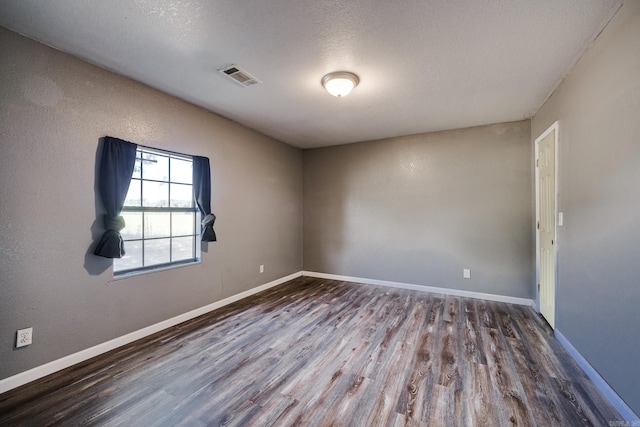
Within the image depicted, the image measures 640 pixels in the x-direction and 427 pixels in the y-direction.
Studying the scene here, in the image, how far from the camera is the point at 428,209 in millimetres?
4207

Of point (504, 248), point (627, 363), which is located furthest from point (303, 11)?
point (504, 248)

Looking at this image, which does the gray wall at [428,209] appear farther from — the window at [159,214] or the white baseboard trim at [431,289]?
the window at [159,214]

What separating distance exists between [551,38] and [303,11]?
1.85m

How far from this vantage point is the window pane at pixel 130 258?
8.33ft

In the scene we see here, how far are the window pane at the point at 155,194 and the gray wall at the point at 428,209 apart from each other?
9.08 ft

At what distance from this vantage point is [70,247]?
215cm

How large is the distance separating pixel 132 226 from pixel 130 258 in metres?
0.33

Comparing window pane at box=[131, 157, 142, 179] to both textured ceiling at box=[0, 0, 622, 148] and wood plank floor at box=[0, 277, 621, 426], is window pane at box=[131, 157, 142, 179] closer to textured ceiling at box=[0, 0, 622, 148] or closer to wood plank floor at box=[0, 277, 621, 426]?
textured ceiling at box=[0, 0, 622, 148]

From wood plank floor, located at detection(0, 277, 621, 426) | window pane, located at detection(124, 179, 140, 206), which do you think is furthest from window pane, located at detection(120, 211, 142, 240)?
wood plank floor, located at detection(0, 277, 621, 426)

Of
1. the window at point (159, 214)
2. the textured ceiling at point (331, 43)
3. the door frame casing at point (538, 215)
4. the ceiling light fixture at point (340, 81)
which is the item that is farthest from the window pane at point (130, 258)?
the door frame casing at point (538, 215)

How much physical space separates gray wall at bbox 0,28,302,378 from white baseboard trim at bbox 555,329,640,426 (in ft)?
12.2

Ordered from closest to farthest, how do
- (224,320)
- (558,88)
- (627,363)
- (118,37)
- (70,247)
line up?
(627,363), (118,37), (70,247), (558,88), (224,320)

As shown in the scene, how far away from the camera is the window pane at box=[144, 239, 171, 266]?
110 inches

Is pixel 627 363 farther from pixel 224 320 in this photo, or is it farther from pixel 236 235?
pixel 236 235
